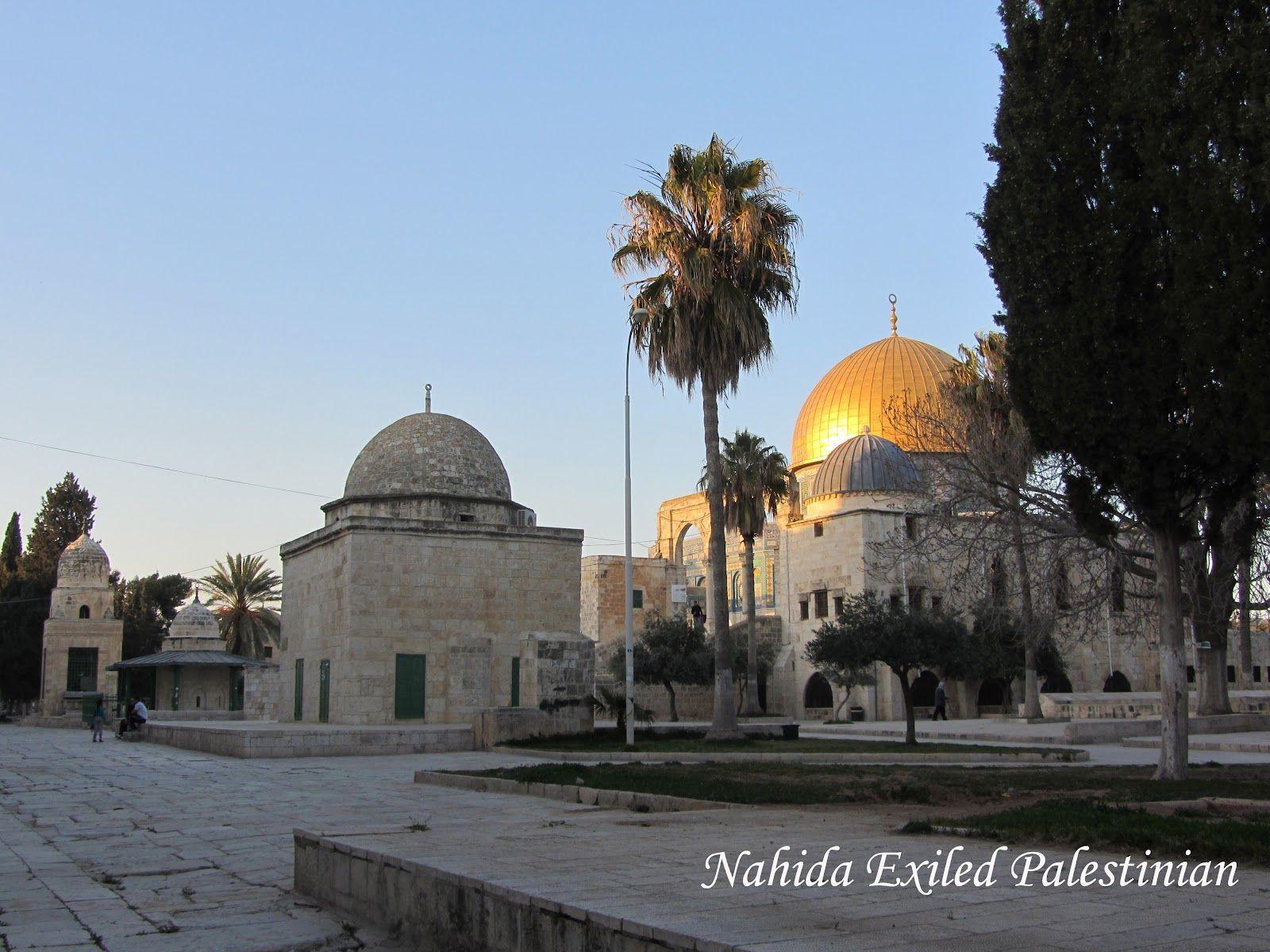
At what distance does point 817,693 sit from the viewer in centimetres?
4566

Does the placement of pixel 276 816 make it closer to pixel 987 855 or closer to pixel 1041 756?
pixel 987 855

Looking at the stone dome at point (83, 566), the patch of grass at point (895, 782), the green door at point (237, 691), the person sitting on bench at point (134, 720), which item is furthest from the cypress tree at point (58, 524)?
the patch of grass at point (895, 782)

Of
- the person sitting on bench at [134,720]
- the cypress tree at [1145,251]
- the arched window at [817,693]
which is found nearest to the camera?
the cypress tree at [1145,251]

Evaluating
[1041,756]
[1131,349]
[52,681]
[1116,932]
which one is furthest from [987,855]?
[52,681]

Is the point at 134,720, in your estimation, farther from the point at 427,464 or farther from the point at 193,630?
the point at 193,630

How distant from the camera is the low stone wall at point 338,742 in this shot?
2139 cm

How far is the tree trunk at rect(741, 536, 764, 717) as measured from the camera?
41188 mm

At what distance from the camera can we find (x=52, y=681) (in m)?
49.8

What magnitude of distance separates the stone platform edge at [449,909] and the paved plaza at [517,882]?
12cm

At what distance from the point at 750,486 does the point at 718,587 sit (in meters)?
18.0

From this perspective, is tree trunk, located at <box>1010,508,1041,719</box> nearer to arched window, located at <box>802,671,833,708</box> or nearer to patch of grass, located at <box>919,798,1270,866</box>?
patch of grass, located at <box>919,798,1270,866</box>

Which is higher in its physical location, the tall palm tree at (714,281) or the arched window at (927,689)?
the tall palm tree at (714,281)

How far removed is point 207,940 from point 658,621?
3729 cm

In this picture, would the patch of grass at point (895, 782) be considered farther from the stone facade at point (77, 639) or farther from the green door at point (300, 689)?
the stone facade at point (77, 639)
